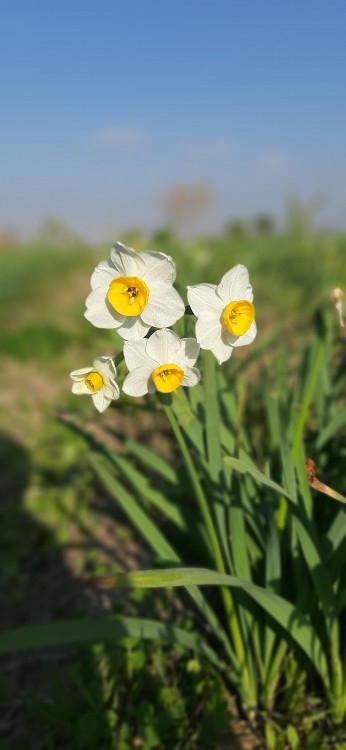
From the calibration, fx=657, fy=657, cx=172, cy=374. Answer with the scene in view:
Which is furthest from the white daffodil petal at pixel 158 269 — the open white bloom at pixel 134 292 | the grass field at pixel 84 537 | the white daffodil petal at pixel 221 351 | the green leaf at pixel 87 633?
the green leaf at pixel 87 633

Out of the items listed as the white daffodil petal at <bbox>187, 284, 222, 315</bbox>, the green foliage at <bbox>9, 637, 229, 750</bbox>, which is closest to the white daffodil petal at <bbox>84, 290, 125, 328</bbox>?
the white daffodil petal at <bbox>187, 284, 222, 315</bbox>

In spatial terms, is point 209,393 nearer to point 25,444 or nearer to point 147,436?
point 147,436

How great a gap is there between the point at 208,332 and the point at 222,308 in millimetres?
37

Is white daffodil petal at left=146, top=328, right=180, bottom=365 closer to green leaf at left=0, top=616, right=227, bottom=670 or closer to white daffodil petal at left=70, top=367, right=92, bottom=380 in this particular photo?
white daffodil petal at left=70, top=367, right=92, bottom=380

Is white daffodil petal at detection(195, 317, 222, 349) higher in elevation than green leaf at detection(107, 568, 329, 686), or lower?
higher

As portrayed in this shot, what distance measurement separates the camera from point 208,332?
0.89 meters

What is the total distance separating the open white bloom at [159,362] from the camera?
0.88 meters

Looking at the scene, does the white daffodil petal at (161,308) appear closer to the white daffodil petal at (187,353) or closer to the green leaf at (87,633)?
the white daffodil petal at (187,353)

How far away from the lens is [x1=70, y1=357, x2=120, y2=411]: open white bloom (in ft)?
2.93

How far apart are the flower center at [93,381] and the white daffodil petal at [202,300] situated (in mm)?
159

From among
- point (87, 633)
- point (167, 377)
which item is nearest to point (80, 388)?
point (167, 377)

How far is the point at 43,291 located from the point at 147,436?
5655 millimetres

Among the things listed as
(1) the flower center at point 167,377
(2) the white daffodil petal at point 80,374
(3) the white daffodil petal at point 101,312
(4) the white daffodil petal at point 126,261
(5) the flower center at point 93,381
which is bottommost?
(1) the flower center at point 167,377

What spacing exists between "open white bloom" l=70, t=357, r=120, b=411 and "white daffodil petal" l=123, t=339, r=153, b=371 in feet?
0.07
